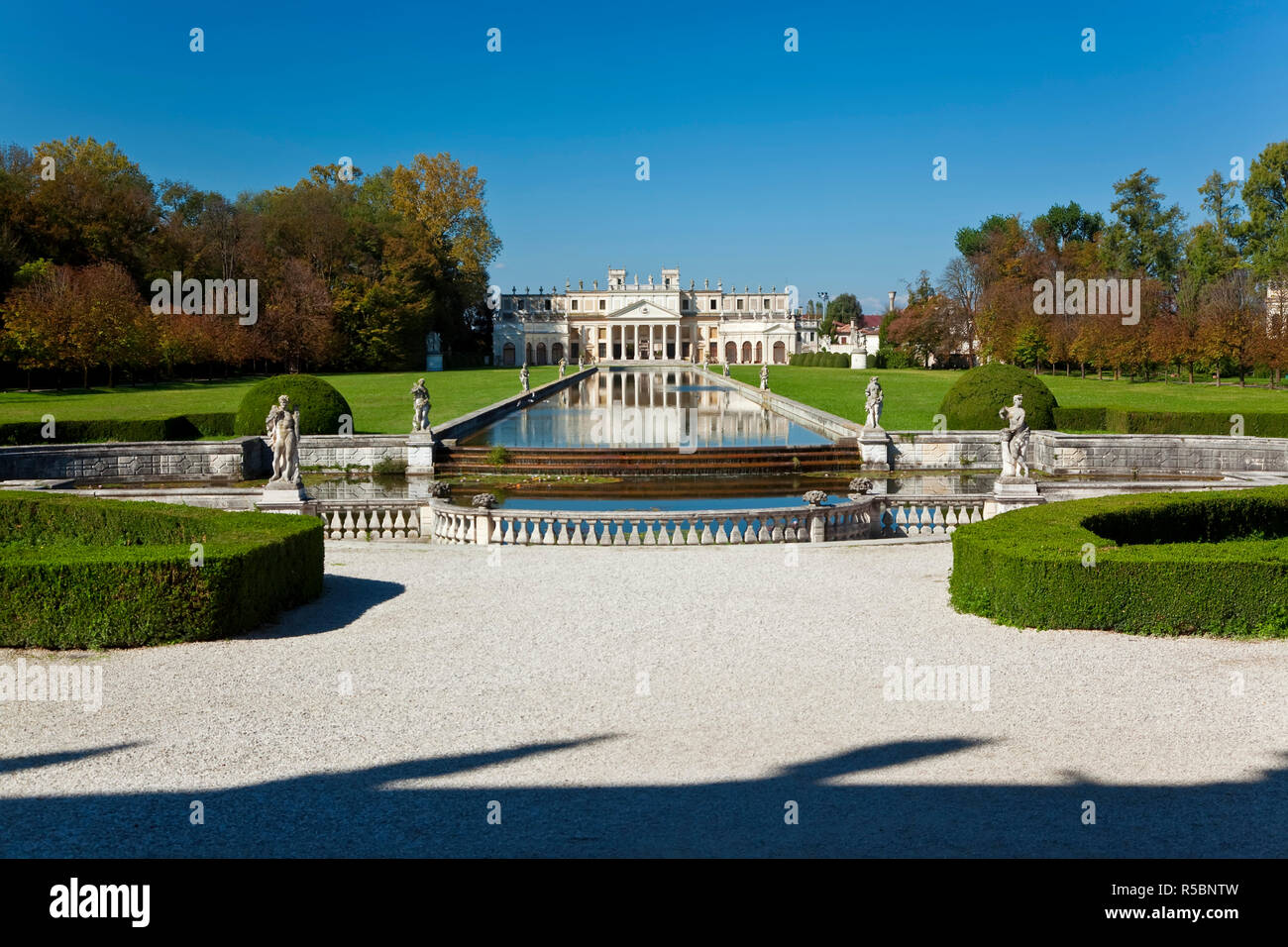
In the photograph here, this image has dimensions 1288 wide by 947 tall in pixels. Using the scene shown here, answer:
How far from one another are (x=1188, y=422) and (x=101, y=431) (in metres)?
24.0

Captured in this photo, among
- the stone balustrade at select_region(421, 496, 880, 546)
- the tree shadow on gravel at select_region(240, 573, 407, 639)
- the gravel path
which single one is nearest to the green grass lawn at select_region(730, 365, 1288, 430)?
the stone balustrade at select_region(421, 496, 880, 546)

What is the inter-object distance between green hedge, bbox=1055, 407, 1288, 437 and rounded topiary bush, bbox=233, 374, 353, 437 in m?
17.1

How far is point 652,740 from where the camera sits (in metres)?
5.62

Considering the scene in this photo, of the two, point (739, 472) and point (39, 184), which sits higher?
point (39, 184)

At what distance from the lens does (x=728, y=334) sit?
11806cm

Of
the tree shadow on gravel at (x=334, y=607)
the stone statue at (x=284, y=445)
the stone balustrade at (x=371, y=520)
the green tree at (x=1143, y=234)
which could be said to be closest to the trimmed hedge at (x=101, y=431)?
the stone statue at (x=284, y=445)

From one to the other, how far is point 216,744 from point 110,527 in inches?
194

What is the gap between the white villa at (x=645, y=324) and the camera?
114750 millimetres

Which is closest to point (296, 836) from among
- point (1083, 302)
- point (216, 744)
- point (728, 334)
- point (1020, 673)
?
point (216, 744)

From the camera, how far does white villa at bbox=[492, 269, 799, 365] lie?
114750 millimetres

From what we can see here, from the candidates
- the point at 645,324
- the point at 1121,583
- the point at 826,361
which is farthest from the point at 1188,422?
the point at 645,324

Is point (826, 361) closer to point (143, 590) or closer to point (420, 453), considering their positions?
point (420, 453)

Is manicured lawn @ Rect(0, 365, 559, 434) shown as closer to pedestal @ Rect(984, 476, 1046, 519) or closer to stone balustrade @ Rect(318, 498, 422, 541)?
stone balustrade @ Rect(318, 498, 422, 541)
